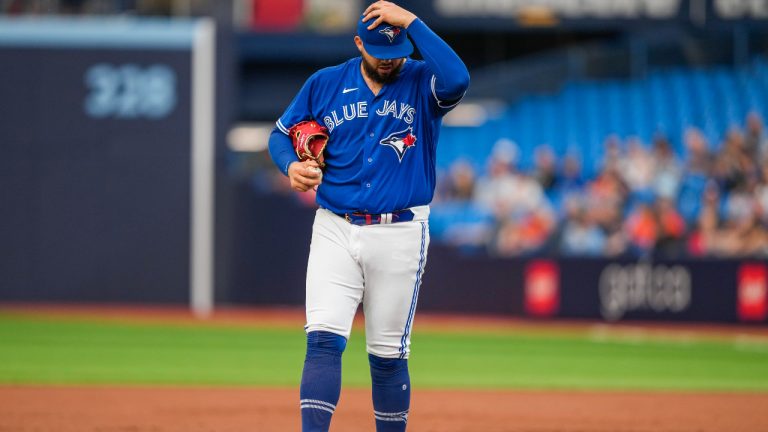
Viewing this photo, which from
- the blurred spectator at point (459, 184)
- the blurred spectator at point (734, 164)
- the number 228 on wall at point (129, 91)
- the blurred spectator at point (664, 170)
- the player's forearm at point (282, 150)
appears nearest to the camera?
the player's forearm at point (282, 150)

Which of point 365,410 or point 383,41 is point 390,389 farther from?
point 365,410

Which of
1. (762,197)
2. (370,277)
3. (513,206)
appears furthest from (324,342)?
(513,206)

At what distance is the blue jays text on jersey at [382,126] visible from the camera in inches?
214

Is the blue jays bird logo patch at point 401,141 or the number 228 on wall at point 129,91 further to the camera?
the number 228 on wall at point 129,91

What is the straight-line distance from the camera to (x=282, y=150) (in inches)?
221

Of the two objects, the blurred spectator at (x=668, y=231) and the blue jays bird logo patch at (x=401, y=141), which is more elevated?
the blue jays bird logo patch at (x=401, y=141)

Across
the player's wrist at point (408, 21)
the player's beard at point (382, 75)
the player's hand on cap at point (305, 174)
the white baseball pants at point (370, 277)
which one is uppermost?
the player's wrist at point (408, 21)

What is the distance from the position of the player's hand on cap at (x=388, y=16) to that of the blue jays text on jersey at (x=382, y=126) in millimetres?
49

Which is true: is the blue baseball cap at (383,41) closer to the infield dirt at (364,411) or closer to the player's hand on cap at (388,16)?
the player's hand on cap at (388,16)

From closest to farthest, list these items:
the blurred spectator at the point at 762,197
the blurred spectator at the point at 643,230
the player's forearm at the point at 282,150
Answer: the player's forearm at the point at 282,150 < the blurred spectator at the point at 762,197 < the blurred spectator at the point at 643,230

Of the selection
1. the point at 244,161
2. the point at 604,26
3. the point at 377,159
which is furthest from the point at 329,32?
the point at 377,159

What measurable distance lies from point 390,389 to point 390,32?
64.1 inches

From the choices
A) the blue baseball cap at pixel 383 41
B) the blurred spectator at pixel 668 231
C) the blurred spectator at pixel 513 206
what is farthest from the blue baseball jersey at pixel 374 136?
the blurred spectator at pixel 513 206

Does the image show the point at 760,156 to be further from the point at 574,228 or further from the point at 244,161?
the point at 244,161
